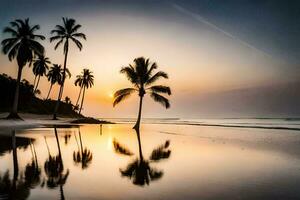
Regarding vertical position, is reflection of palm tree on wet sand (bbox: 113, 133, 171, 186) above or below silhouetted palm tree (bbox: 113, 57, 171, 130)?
below

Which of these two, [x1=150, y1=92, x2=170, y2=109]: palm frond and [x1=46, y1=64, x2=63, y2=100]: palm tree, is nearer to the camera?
[x1=150, y1=92, x2=170, y2=109]: palm frond

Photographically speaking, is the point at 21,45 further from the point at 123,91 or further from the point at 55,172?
the point at 55,172

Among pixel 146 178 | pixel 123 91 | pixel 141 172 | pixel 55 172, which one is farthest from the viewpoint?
pixel 123 91

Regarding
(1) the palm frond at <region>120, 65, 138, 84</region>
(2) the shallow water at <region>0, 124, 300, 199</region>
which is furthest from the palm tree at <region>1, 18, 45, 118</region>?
(2) the shallow water at <region>0, 124, 300, 199</region>

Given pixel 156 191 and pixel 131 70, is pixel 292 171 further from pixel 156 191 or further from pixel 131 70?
pixel 131 70

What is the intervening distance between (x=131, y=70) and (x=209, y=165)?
95.3 feet

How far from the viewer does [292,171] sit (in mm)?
9648

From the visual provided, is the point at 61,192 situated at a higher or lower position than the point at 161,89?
lower

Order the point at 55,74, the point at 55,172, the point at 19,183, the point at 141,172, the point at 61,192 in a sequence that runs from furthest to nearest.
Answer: the point at 55,74, the point at 141,172, the point at 55,172, the point at 19,183, the point at 61,192

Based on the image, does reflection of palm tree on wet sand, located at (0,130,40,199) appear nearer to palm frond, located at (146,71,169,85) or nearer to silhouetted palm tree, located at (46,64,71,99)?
palm frond, located at (146,71,169,85)

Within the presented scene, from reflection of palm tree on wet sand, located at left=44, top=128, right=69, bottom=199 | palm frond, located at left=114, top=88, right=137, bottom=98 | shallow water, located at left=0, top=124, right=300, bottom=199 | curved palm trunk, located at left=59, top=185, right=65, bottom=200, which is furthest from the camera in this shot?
palm frond, located at left=114, top=88, right=137, bottom=98

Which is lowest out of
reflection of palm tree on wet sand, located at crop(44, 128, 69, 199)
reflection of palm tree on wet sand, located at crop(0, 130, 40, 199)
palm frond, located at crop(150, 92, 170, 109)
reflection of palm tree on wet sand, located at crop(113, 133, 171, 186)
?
reflection of palm tree on wet sand, located at crop(0, 130, 40, 199)

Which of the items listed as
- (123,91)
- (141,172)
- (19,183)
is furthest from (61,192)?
(123,91)

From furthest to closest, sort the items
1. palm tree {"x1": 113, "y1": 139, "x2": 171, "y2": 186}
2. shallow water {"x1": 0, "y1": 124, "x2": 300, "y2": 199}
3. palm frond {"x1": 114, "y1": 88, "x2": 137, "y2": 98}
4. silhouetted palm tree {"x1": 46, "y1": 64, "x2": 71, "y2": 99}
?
silhouetted palm tree {"x1": 46, "y1": 64, "x2": 71, "y2": 99} → palm frond {"x1": 114, "y1": 88, "x2": 137, "y2": 98} → palm tree {"x1": 113, "y1": 139, "x2": 171, "y2": 186} → shallow water {"x1": 0, "y1": 124, "x2": 300, "y2": 199}
